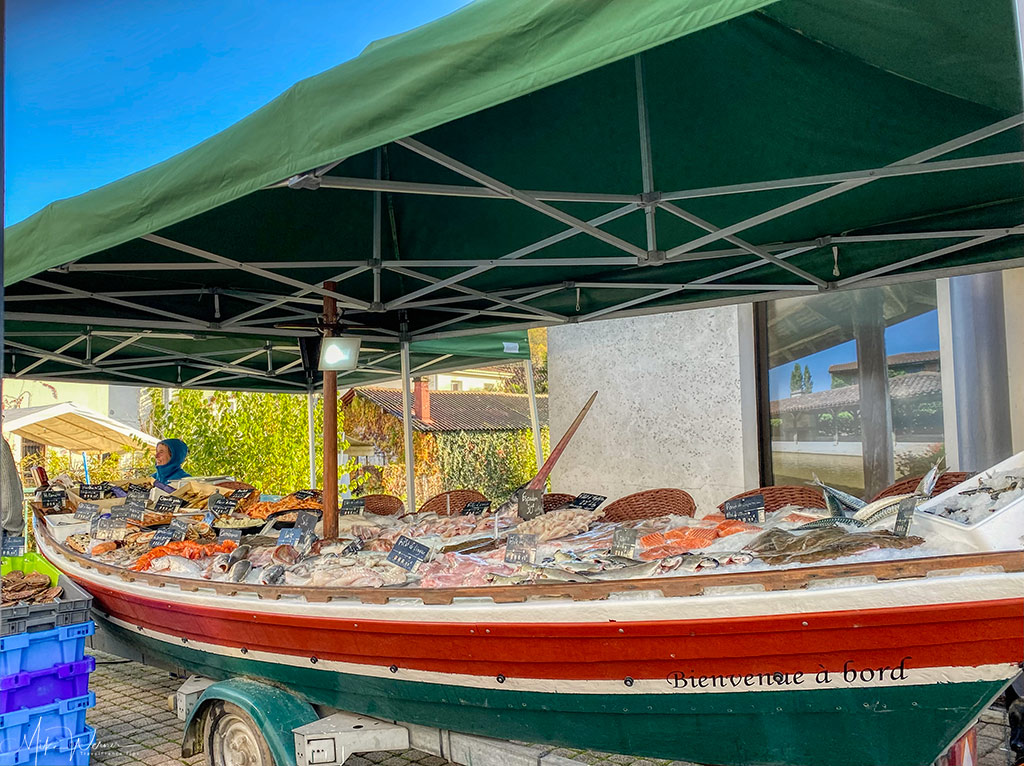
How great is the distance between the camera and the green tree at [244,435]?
44.1 feet

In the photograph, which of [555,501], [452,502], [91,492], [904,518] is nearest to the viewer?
[904,518]

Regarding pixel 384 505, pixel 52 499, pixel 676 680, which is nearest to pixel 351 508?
pixel 384 505

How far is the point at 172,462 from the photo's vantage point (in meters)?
7.61

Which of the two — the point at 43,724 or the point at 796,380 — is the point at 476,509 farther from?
the point at 796,380

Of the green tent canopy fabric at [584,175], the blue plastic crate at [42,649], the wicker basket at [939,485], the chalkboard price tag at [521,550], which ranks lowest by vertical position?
the blue plastic crate at [42,649]

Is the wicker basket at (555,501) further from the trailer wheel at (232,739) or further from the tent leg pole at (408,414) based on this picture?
the trailer wheel at (232,739)

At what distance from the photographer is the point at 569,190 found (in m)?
4.62

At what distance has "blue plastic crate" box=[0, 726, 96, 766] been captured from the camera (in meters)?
3.18

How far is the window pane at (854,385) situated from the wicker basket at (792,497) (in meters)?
2.79

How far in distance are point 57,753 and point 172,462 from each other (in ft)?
15.1

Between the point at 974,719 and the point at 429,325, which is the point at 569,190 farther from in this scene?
the point at 974,719

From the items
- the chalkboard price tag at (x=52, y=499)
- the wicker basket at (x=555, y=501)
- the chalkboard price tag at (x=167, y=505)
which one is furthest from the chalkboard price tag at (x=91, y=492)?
the wicker basket at (x=555, y=501)

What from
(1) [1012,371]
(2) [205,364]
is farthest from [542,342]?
(1) [1012,371]

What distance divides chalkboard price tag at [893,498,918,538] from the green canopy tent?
1509mm
